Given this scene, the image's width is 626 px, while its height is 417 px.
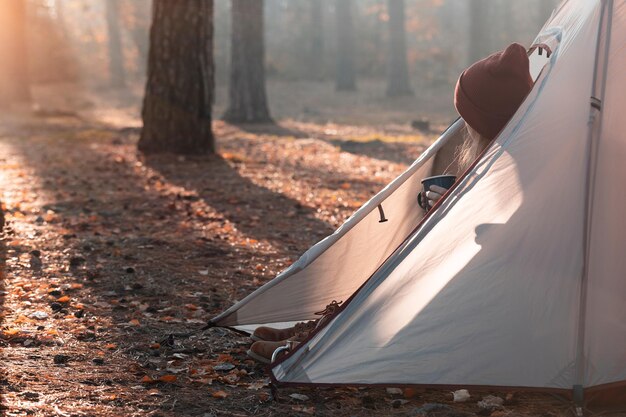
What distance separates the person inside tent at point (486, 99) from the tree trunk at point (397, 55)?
863 inches

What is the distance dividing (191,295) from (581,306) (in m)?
2.81

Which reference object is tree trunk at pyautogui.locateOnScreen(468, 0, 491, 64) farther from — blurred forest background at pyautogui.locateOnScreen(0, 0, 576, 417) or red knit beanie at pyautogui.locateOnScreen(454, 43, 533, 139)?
red knit beanie at pyautogui.locateOnScreen(454, 43, 533, 139)

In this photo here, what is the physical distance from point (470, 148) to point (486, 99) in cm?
35

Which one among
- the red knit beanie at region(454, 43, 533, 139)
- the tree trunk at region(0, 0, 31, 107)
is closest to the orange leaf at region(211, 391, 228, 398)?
the red knit beanie at region(454, 43, 533, 139)

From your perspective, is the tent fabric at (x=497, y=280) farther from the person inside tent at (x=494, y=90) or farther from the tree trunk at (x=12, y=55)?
the tree trunk at (x=12, y=55)

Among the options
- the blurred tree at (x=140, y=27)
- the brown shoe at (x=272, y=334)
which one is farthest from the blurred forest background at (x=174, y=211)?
the blurred tree at (x=140, y=27)

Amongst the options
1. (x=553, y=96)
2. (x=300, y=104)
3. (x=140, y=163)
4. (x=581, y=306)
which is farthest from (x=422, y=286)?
(x=300, y=104)

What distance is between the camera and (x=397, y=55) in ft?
85.9

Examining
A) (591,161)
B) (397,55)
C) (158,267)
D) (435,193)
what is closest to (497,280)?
(591,161)

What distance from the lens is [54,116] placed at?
1862 centimetres

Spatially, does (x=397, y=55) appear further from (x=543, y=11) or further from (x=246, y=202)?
(x=246, y=202)

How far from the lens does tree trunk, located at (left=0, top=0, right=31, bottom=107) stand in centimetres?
1948

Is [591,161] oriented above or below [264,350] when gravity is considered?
above

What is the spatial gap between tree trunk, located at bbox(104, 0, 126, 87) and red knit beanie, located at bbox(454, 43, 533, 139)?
92.5 feet
